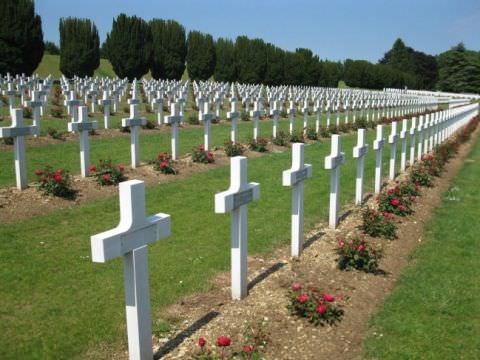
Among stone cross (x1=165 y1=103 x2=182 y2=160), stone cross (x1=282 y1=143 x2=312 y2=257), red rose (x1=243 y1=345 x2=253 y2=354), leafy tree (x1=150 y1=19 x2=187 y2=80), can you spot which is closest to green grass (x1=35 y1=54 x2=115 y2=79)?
leafy tree (x1=150 y1=19 x2=187 y2=80)

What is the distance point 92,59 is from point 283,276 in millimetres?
34077

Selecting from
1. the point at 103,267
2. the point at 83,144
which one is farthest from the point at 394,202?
the point at 83,144

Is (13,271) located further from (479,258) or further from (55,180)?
(479,258)

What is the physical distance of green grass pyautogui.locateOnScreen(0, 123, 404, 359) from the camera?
423cm

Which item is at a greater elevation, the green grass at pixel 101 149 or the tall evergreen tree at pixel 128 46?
the tall evergreen tree at pixel 128 46

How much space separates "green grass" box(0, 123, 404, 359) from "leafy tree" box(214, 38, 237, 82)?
35.0 m

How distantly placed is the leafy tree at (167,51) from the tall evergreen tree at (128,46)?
4.28 ft

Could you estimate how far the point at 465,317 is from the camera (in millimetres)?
4824

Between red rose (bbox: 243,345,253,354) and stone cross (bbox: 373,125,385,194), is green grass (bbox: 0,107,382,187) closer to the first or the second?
stone cross (bbox: 373,125,385,194)

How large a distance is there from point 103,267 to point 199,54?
A: 38087 millimetres

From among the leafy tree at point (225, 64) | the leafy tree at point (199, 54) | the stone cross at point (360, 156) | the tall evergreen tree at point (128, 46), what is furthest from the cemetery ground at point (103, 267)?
the leafy tree at point (225, 64)

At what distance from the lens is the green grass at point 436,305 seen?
13.8 feet

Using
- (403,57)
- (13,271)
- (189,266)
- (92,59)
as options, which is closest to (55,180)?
(13,271)

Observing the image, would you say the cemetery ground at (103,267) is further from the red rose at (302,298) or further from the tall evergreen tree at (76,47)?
the tall evergreen tree at (76,47)
